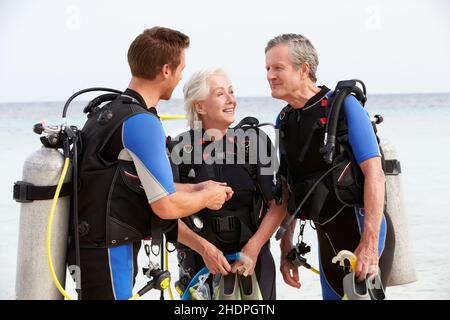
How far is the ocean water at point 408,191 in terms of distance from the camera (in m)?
5.48

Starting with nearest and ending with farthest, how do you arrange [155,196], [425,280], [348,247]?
[155,196]
[348,247]
[425,280]

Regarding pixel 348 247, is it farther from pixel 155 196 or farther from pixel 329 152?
pixel 155 196

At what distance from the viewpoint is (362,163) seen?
9.36 ft

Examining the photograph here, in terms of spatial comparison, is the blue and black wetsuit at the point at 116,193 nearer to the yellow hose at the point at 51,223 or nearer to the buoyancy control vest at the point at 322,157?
the yellow hose at the point at 51,223

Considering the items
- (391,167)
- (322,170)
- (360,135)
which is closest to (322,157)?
(322,170)

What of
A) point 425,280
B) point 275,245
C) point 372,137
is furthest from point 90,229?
point 275,245

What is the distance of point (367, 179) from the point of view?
282 centimetres

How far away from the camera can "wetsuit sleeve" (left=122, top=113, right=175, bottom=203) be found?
2514 mm

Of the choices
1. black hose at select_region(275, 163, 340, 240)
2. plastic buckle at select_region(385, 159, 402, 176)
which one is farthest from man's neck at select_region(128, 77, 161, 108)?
plastic buckle at select_region(385, 159, 402, 176)

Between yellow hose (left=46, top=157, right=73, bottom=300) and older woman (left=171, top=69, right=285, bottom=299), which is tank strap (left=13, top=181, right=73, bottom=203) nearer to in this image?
yellow hose (left=46, top=157, right=73, bottom=300)

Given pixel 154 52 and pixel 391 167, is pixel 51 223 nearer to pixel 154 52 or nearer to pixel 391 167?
pixel 154 52

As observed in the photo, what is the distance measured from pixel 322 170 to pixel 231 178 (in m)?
0.48

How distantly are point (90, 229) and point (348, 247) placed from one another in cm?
129

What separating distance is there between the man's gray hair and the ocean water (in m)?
0.51
